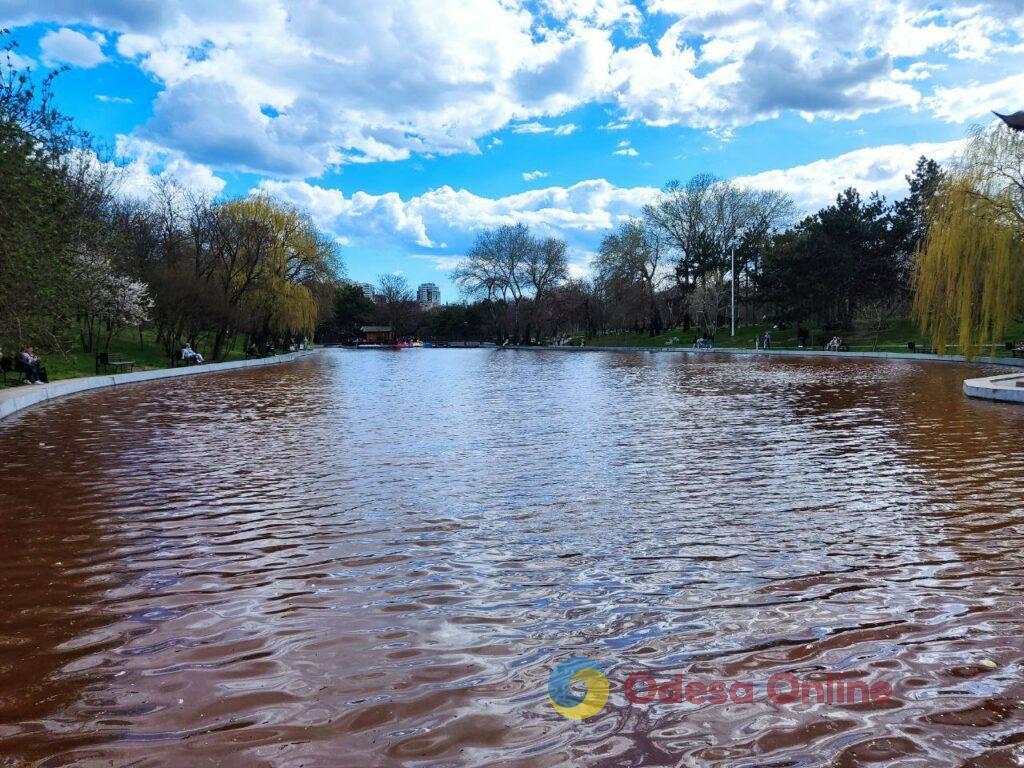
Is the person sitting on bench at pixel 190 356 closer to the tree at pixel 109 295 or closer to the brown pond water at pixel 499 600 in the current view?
the tree at pixel 109 295

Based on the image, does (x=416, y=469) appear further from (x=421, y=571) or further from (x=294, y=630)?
(x=294, y=630)

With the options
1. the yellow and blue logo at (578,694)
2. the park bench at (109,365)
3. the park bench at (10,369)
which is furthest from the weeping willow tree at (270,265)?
the yellow and blue logo at (578,694)

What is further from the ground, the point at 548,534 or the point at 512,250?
the point at 512,250

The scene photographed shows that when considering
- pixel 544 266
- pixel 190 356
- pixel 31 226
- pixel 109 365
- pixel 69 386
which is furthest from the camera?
pixel 544 266

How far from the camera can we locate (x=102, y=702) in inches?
126

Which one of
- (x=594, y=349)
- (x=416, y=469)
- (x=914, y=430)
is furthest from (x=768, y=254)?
(x=416, y=469)

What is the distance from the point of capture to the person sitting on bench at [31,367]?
22.3m

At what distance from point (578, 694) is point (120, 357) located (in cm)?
4113

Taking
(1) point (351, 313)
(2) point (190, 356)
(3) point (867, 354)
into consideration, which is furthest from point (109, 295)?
(1) point (351, 313)

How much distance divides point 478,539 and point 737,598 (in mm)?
2159

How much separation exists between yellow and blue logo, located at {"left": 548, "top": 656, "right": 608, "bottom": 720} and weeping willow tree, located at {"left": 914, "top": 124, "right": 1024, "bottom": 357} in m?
25.9

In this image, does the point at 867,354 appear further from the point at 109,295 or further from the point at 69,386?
the point at 109,295

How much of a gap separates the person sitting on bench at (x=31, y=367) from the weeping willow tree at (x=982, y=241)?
30791 mm

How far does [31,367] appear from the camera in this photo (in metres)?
22.3
